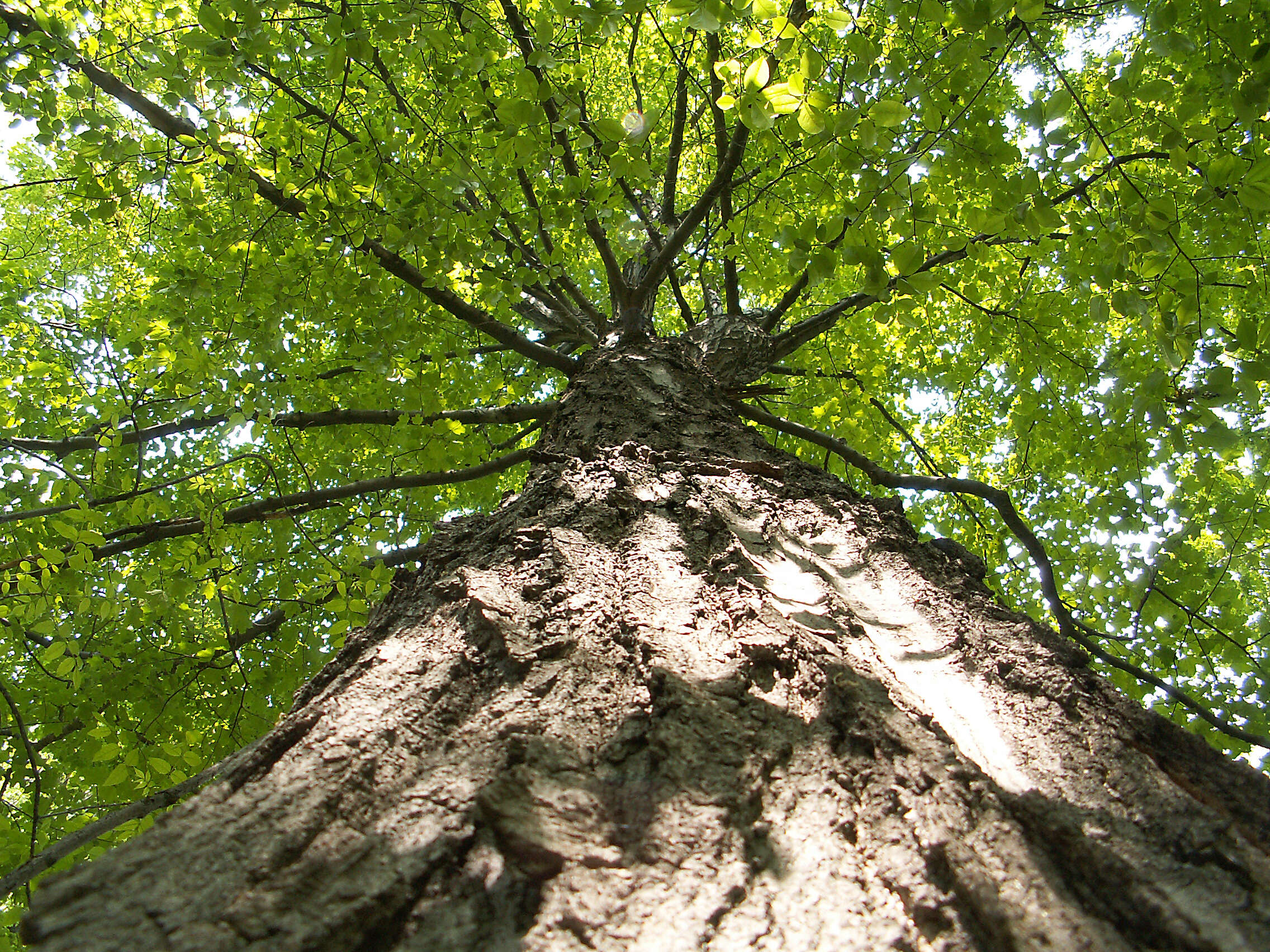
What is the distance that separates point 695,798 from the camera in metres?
0.88

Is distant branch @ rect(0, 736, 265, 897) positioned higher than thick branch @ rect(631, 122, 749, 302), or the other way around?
thick branch @ rect(631, 122, 749, 302)

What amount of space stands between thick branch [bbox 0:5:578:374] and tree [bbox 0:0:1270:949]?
0.03 m

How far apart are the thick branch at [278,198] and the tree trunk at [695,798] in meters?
2.44

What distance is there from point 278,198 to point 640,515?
301 centimetres

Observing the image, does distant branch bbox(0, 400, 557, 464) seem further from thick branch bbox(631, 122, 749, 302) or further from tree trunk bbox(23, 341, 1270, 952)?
tree trunk bbox(23, 341, 1270, 952)

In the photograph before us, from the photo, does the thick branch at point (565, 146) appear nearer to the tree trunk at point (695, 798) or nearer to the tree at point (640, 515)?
the tree at point (640, 515)

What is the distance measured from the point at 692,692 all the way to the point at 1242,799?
2.37 ft

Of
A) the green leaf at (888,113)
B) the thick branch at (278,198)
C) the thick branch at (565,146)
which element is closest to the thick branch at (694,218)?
the thick branch at (565,146)

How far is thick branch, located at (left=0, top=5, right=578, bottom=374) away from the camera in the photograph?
122 inches

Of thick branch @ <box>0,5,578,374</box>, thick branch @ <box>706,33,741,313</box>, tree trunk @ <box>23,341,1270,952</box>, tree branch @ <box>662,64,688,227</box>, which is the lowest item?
tree trunk @ <box>23,341,1270,952</box>

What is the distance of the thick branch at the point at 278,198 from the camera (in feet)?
10.1

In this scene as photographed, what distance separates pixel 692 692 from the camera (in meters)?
1.07

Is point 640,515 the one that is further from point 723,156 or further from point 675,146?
point 675,146

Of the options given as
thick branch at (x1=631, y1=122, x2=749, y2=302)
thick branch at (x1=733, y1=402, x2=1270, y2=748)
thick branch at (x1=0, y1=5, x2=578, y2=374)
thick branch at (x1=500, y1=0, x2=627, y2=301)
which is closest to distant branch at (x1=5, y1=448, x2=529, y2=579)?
thick branch at (x1=0, y1=5, x2=578, y2=374)
